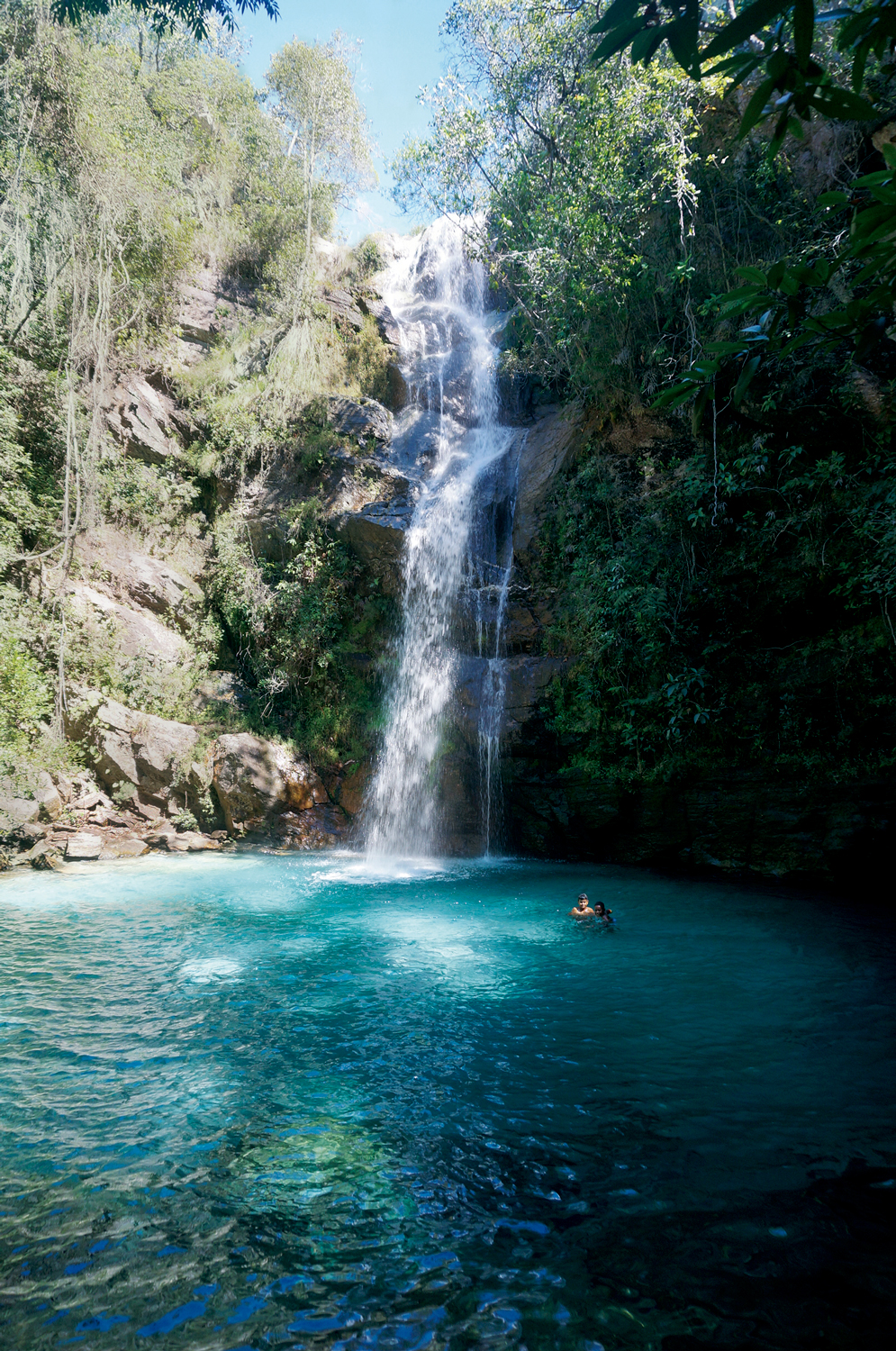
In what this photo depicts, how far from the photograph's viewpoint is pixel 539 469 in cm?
1210

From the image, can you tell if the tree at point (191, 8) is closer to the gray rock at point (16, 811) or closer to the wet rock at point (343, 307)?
the wet rock at point (343, 307)

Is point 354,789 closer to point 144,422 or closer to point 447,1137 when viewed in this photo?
point 447,1137

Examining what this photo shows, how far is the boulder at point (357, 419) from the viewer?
1405cm

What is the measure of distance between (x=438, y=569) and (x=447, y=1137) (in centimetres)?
989

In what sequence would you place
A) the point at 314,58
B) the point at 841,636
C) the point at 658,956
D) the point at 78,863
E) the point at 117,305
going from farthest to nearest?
the point at 314,58
the point at 117,305
the point at 78,863
the point at 841,636
the point at 658,956

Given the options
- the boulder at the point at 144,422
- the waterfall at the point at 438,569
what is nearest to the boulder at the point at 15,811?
the waterfall at the point at 438,569

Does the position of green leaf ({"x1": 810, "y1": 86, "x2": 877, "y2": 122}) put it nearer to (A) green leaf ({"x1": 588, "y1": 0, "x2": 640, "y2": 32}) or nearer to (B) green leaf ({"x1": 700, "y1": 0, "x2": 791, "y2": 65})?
(B) green leaf ({"x1": 700, "y1": 0, "x2": 791, "y2": 65})

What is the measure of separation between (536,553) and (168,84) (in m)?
16.2

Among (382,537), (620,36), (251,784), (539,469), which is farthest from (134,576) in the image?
(620,36)

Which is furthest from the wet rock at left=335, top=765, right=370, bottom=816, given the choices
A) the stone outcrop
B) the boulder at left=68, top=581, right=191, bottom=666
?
the stone outcrop

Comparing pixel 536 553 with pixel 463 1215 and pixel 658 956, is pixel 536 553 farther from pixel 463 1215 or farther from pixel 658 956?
pixel 463 1215

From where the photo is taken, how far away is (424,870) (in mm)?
9312

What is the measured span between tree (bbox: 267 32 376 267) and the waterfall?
670cm

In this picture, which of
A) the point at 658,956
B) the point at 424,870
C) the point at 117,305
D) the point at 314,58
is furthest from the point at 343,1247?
the point at 314,58
